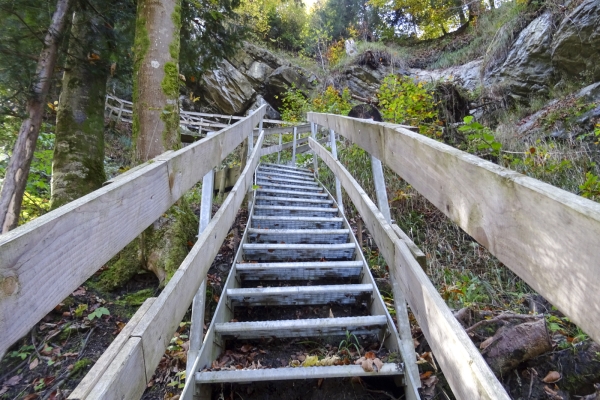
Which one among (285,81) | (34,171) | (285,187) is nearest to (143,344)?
(285,187)

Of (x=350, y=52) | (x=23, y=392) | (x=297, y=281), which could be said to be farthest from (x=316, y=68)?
(x=23, y=392)

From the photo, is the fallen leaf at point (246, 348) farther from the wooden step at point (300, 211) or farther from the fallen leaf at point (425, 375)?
the wooden step at point (300, 211)

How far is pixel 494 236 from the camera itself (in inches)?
32.3

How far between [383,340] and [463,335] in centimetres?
127

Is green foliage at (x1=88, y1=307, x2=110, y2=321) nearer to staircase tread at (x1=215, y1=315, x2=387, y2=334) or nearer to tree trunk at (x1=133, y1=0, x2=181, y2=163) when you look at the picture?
staircase tread at (x1=215, y1=315, x2=387, y2=334)

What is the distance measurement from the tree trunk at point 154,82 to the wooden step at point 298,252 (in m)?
1.36

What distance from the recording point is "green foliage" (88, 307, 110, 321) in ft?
8.54

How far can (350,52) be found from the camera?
1577 cm

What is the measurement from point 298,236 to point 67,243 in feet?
9.42

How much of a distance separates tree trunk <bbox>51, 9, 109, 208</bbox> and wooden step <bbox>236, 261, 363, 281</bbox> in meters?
2.69

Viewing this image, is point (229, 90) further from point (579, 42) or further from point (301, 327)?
point (301, 327)

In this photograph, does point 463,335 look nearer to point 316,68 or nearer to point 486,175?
point 486,175

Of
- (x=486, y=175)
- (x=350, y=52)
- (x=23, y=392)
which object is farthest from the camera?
(x=350, y=52)

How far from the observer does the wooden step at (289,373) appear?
1737mm
